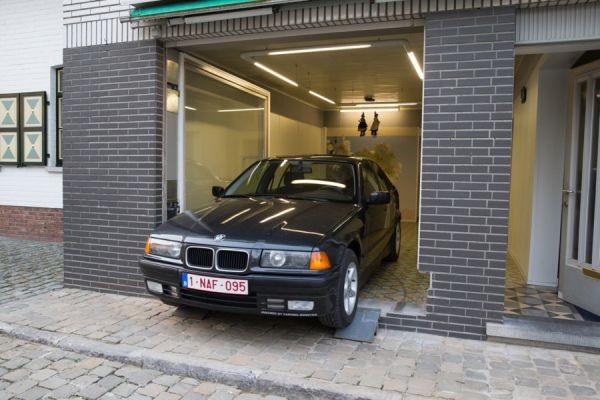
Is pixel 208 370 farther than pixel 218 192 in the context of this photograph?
No

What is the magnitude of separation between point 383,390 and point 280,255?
1.25m

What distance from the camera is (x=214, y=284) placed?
3.93 metres

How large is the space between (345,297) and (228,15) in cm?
298

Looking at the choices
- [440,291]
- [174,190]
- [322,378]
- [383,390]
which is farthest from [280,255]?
[174,190]

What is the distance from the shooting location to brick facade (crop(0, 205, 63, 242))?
920cm

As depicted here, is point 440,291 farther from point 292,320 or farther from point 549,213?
point 549,213

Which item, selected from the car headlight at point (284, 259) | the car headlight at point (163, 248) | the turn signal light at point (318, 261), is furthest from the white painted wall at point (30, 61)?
the turn signal light at point (318, 261)

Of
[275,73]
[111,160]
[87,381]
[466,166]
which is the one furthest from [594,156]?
[111,160]

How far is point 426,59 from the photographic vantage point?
173 inches

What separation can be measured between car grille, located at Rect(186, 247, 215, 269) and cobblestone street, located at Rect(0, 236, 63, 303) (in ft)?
8.88

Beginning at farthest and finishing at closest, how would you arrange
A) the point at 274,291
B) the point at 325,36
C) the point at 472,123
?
the point at 325,36
the point at 472,123
the point at 274,291

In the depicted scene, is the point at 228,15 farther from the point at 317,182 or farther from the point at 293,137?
the point at 293,137

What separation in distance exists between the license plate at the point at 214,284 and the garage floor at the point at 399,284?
1851 mm

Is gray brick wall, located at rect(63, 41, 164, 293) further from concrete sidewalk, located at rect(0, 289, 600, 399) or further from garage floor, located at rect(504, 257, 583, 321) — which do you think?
garage floor, located at rect(504, 257, 583, 321)
